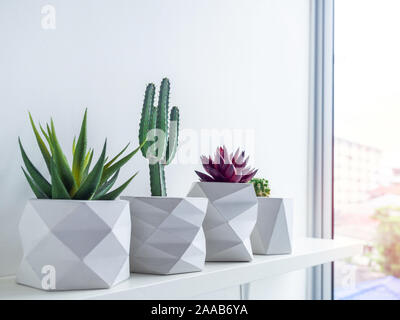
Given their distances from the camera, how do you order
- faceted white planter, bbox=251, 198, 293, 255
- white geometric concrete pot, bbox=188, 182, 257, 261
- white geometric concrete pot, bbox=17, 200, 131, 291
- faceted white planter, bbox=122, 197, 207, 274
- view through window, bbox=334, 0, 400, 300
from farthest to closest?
view through window, bbox=334, 0, 400, 300, faceted white planter, bbox=251, 198, 293, 255, white geometric concrete pot, bbox=188, 182, 257, 261, faceted white planter, bbox=122, 197, 207, 274, white geometric concrete pot, bbox=17, 200, 131, 291

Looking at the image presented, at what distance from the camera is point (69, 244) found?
0.58 metres

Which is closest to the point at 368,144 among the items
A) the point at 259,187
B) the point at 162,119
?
the point at 259,187

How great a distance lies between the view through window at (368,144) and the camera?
1.36 meters

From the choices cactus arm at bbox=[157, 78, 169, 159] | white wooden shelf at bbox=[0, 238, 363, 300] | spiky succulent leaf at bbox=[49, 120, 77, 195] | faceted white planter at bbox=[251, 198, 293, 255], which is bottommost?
white wooden shelf at bbox=[0, 238, 363, 300]

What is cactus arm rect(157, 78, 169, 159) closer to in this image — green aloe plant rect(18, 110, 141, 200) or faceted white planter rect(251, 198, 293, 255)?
green aloe plant rect(18, 110, 141, 200)

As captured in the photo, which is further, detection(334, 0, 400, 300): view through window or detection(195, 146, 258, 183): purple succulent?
detection(334, 0, 400, 300): view through window

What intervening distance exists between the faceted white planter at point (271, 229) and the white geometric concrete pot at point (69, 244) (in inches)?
15.6

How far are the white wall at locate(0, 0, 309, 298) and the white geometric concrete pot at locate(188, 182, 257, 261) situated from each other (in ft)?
0.50

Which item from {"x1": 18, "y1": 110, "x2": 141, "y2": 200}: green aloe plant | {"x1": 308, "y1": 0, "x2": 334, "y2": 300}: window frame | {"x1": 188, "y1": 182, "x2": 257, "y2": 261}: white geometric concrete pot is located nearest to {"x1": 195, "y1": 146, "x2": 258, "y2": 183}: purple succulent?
{"x1": 188, "y1": 182, "x2": 257, "y2": 261}: white geometric concrete pot

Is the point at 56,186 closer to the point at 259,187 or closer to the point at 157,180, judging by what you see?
the point at 157,180

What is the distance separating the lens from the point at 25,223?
617 mm

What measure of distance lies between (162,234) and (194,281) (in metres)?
0.08

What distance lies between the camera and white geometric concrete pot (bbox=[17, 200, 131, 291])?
0.59 m

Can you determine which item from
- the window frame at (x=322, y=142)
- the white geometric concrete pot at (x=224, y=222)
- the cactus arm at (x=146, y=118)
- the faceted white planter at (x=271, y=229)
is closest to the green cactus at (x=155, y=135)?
the cactus arm at (x=146, y=118)
